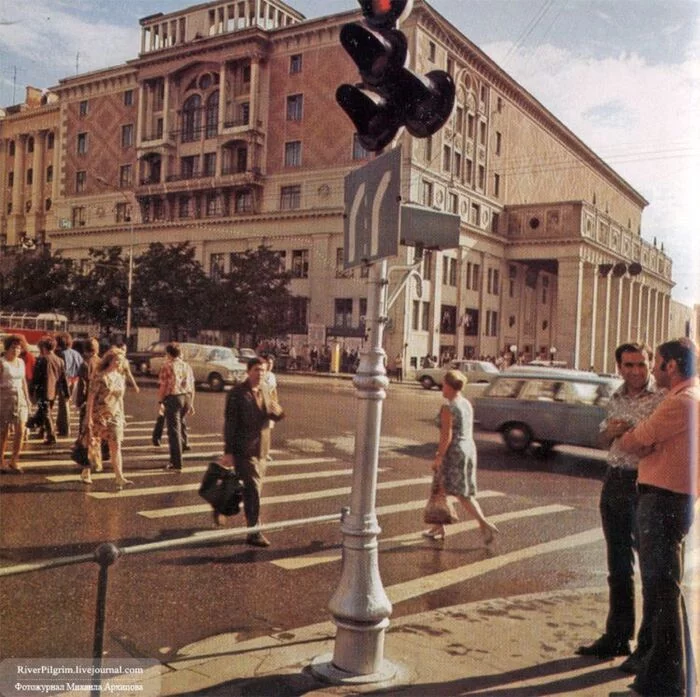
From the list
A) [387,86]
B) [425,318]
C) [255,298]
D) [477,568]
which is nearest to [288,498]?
[477,568]

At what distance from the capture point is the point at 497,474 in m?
12.4

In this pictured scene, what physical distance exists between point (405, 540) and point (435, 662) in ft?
11.4

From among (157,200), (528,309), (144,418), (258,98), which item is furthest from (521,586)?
(528,309)

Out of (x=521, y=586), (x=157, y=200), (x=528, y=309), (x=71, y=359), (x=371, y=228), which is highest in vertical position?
(x=157, y=200)

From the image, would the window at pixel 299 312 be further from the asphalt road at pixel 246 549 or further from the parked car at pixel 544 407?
the asphalt road at pixel 246 549

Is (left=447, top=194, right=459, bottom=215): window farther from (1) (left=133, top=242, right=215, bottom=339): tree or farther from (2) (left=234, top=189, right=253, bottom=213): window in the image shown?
(1) (left=133, top=242, right=215, bottom=339): tree

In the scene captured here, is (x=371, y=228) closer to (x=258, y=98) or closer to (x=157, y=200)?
(x=258, y=98)

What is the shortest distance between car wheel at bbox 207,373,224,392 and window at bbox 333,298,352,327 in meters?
23.1

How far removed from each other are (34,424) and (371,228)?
11.5 meters

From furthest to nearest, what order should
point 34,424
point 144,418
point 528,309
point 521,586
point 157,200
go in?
point 528,309 → point 157,200 → point 144,418 → point 34,424 → point 521,586

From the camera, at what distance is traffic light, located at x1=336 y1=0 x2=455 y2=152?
13.1 feet

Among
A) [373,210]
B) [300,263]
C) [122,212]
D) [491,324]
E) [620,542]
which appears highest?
[122,212]

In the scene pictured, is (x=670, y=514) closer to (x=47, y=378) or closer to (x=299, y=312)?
(x=47, y=378)

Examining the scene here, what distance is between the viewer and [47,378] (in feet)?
41.5
